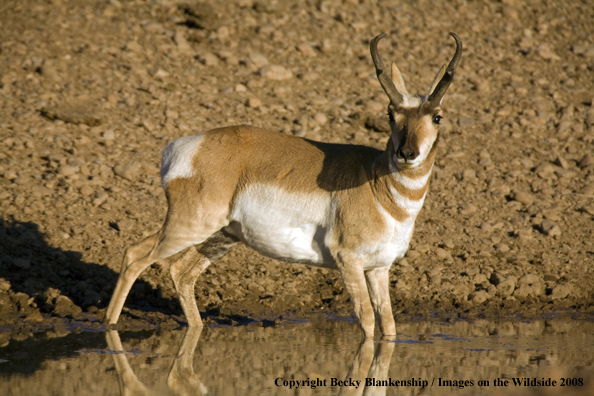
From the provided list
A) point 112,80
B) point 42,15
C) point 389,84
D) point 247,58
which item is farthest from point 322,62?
point 389,84

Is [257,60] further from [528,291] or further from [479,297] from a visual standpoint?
[528,291]

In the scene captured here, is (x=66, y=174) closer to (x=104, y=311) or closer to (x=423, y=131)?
(x=104, y=311)

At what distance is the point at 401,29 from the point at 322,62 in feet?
A: 7.44

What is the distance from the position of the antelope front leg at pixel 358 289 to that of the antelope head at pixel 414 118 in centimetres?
107

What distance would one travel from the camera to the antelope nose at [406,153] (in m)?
6.59

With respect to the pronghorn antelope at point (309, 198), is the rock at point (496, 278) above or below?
below

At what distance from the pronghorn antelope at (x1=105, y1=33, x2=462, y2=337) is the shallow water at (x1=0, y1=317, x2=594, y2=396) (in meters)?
0.56

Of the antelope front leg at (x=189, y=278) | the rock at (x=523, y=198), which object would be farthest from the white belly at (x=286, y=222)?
the rock at (x=523, y=198)

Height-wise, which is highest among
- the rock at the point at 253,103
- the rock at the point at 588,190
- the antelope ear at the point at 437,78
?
the antelope ear at the point at 437,78

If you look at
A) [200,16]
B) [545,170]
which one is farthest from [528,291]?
[200,16]

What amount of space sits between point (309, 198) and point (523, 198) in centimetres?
515

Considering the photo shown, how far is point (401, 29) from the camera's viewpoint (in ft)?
51.3

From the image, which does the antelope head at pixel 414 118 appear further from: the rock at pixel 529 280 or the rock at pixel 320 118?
the rock at pixel 320 118

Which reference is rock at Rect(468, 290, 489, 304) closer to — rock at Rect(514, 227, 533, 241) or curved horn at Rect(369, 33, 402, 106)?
rock at Rect(514, 227, 533, 241)
